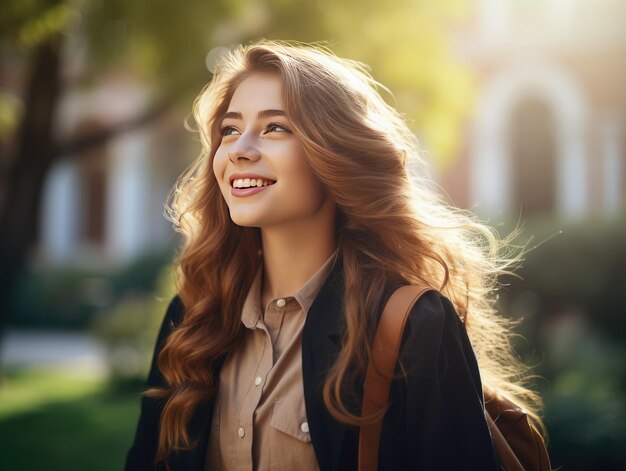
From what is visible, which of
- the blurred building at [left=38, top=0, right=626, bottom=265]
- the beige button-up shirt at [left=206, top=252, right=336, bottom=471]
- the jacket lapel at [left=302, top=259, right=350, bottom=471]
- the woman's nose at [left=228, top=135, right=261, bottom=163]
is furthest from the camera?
the blurred building at [left=38, top=0, right=626, bottom=265]

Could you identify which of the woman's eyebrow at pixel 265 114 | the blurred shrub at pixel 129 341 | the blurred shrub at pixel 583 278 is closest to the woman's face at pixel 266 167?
the woman's eyebrow at pixel 265 114

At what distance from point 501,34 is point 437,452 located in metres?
13.9

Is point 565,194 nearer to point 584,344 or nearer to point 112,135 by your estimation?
point 584,344

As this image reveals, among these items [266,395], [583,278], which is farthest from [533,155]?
[266,395]

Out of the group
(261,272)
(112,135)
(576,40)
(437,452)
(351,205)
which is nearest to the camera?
(437,452)

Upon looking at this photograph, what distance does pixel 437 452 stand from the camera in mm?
1919

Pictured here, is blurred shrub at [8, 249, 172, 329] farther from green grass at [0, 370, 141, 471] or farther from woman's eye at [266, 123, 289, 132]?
woman's eye at [266, 123, 289, 132]

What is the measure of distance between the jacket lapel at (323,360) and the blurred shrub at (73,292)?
12339mm

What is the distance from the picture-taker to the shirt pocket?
6.93 feet

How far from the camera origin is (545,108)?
15070 millimetres

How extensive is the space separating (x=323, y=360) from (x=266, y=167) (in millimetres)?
609

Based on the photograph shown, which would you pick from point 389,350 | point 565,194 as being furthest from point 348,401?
point 565,194

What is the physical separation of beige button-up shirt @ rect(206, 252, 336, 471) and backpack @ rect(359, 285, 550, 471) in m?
0.22

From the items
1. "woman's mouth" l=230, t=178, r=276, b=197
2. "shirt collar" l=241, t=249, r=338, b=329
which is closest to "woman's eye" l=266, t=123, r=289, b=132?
"woman's mouth" l=230, t=178, r=276, b=197
